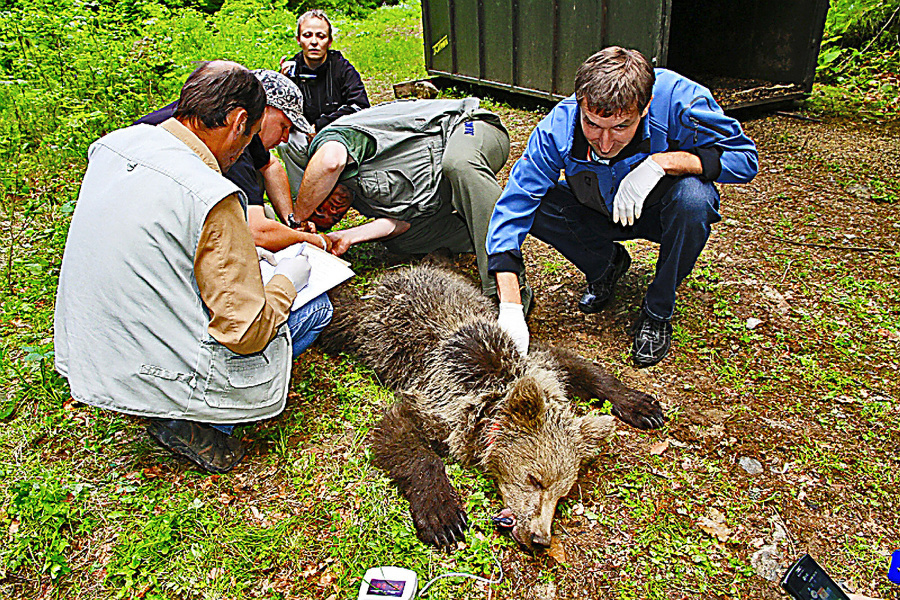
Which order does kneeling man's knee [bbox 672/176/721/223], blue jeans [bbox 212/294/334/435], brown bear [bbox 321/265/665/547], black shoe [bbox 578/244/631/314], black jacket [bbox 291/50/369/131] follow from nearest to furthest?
1. brown bear [bbox 321/265/665/547]
2. blue jeans [bbox 212/294/334/435]
3. kneeling man's knee [bbox 672/176/721/223]
4. black shoe [bbox 578/244/631/314]
5. black jacket [bbox 291/50/369/131]

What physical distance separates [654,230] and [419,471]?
2.31 meters

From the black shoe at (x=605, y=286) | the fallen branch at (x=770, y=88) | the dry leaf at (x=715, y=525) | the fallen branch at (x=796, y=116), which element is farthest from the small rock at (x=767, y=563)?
the fallen branch at (x=770, y=88)

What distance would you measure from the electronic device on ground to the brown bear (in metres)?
0.23

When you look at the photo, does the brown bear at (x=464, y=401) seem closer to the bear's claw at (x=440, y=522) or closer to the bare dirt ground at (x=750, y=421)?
the bear's claw at (x=440, y=522)

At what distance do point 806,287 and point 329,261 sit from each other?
141 inches

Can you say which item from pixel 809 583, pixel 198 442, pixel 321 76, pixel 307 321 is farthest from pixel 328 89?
pixel 809 583

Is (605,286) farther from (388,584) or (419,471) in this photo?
(388,584)

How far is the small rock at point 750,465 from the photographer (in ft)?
10.3

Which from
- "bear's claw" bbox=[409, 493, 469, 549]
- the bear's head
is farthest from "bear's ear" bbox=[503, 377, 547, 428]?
"bear's claw" bbox=[409, 493, 469, 549]

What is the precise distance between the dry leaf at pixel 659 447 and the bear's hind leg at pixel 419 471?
114 cm

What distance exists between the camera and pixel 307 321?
3.61m

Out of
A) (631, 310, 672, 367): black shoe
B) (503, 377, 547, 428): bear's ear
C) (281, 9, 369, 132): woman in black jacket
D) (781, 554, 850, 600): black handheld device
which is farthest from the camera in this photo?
(281, 9, 369, 132): woman in black jacket

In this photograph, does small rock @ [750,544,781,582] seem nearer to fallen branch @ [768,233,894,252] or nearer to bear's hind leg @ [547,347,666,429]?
bear's hind leg @ [547,347,666,429]

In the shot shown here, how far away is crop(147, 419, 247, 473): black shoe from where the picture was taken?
10.2 feet
